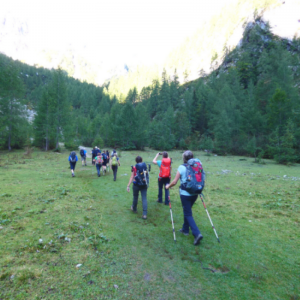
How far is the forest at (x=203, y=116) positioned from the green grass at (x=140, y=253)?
24829 mm

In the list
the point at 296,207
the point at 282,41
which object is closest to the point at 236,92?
the point at 282,41

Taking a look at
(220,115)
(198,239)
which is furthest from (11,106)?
(220,115)

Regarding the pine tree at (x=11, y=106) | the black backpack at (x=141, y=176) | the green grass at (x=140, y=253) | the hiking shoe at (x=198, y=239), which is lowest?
the green grass at (x=140, y=253)

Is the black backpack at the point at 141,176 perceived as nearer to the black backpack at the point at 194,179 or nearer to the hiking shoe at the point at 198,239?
the black backpack at the point at 194,179

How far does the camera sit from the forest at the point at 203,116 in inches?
1177

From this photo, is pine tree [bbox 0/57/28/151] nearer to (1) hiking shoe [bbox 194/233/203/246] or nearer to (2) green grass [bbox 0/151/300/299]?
(2) green grass [bbox 0/151/300/299]

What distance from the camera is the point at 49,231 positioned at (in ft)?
17.4

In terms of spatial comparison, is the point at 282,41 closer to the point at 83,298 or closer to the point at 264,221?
the point at 264,221

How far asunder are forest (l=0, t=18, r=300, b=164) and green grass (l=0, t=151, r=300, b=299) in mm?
24829

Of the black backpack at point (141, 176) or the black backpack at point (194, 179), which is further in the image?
the black backpack at point (141, 176)

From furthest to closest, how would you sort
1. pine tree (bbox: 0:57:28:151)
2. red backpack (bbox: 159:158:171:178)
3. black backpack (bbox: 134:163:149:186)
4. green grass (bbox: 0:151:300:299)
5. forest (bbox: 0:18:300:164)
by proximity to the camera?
forest (bbox: 0:18:300:164) < pine tree (bbox: 0:57:28:151) < red backpack (bbox: 159:158:171:178) < black backpack (bbox: 134:163:149:186) < green grass (bbox: 0:151:300:299)

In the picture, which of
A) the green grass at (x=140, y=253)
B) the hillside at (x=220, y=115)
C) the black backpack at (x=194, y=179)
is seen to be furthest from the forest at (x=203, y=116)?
the black backpack at (x=194, y=179)

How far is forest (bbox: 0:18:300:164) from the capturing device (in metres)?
29.9

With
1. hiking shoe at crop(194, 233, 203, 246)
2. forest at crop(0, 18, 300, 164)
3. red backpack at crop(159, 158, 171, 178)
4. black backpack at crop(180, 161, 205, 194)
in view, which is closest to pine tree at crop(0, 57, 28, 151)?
forest at crop(0, 18, 300, 164)
